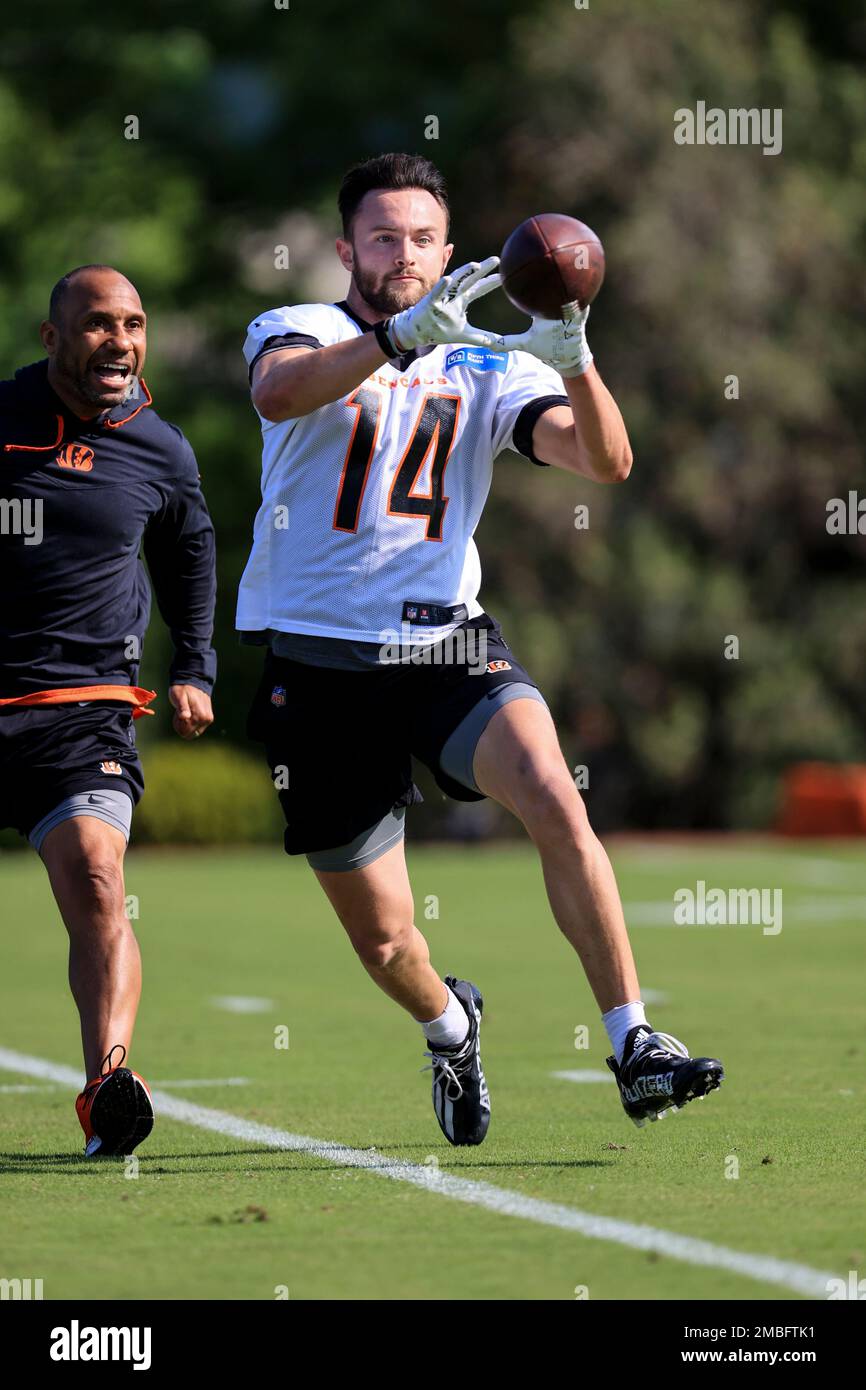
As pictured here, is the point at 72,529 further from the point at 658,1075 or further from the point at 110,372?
the point at 658,1075

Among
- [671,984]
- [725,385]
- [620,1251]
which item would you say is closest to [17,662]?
[620,1251]

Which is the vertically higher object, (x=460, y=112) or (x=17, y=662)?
(x=460, y=112)

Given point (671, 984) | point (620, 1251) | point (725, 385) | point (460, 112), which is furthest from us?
point (460, 112)

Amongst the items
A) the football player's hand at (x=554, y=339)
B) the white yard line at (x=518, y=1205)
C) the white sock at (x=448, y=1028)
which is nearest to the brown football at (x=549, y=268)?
the football player's hand at (x=554, y=339)

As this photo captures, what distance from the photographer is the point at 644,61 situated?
1119 inches

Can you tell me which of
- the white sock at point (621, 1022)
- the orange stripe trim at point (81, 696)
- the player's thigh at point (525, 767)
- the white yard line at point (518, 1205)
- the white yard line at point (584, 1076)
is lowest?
the white yard line at point (518, 1205)

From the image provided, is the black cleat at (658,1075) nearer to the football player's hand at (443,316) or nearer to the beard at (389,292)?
the football player's hand at (443,316)

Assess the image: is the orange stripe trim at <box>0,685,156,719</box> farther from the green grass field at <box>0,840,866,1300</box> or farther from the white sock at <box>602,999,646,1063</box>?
the white sock at <box>602,999,646,1063</box>

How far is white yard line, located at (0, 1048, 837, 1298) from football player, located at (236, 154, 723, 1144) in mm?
447

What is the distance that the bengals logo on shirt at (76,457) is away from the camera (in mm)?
6031

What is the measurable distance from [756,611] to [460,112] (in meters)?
8.45

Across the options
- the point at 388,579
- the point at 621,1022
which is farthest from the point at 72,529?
the point at 621,1022
